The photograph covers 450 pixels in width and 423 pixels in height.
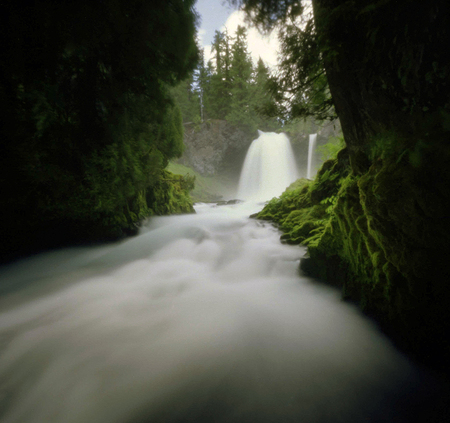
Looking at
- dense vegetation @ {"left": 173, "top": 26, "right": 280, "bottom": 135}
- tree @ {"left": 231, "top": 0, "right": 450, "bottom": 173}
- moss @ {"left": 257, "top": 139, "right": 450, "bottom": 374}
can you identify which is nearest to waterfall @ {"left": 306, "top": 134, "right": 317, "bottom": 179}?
dense vegetation @ {"left": 173, "top": 26, "right": 280, "bottom": 135}

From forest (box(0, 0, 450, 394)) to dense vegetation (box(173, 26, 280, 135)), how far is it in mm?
22835

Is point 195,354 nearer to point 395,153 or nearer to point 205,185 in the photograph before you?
point 395,153

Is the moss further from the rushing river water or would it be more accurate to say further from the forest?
the rushing river water

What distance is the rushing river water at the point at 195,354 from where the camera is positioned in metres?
1.76

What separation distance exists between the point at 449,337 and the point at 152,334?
293 cm

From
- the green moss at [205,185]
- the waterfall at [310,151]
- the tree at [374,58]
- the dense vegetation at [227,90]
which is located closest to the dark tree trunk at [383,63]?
the tree at [374,58]

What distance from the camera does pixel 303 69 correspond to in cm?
317

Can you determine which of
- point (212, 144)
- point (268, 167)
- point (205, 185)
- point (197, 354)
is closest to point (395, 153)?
point (197, 354)

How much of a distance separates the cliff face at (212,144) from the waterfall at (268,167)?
72.6 inches

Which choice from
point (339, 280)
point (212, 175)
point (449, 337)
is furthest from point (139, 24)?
point (212, 175)

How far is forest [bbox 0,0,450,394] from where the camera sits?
1742 millimetres

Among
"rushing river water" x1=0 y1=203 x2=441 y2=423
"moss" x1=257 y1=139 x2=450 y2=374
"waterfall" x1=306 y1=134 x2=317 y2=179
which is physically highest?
"waterfall" x1=306 y1=134 x2=317 y2=179

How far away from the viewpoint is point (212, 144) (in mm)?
28984

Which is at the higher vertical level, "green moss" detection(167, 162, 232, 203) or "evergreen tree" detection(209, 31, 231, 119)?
"evergreen tree" detection(209, 31, 231, 119)
